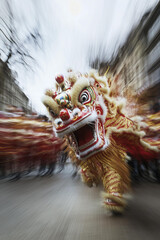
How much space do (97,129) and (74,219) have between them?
118 centimetres

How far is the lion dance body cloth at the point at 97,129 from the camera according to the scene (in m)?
2.57

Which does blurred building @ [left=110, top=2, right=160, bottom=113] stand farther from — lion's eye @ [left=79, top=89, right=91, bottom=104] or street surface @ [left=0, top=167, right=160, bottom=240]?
street surface @ [left=0, top=167, right=160, bottom=240]

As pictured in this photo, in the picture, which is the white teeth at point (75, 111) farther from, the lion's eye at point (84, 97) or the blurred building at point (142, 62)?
the blurred building at point (142, 62)

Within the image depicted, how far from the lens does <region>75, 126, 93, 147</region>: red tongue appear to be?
107 inches

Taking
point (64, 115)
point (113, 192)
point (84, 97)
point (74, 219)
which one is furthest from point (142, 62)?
point (74, 219)

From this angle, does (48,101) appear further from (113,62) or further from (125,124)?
(113,62)

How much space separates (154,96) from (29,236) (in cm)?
354

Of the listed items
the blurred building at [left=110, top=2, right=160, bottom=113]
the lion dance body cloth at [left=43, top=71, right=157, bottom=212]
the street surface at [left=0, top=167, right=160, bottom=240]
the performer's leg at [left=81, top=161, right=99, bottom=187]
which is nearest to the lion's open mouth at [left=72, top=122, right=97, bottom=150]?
the lion dance body cloth at [left=43, top=71, right=157, bottom=212]

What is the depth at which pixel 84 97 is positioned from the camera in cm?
273

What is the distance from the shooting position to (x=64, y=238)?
1953 mm

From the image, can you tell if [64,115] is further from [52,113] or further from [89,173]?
[89,173]

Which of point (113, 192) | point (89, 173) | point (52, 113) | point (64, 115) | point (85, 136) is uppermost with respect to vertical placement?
point (52, 113)

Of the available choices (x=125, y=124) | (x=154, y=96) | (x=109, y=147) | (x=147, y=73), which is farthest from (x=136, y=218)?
(x=147, y=73)

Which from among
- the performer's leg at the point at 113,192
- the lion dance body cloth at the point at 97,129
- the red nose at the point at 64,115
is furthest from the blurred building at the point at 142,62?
the performer's leg at the point at 113,192
